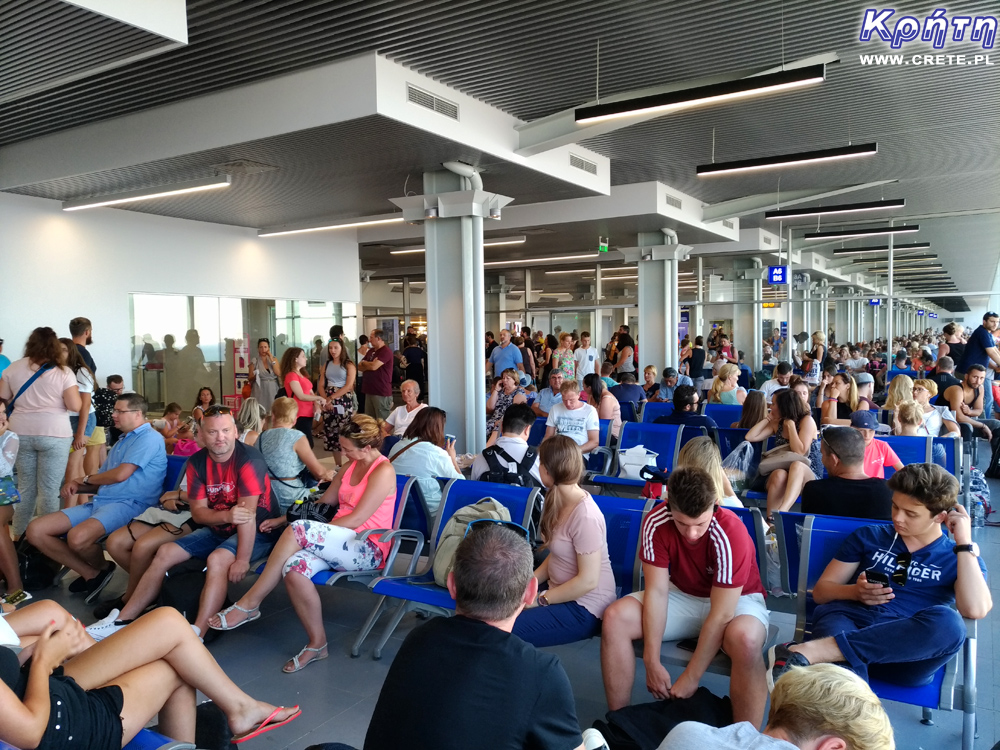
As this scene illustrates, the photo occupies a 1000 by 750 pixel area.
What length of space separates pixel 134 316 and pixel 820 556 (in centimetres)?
998

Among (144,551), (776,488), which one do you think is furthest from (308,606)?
(776,488)

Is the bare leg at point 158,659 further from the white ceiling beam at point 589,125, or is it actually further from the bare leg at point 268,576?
the white ceiling beam at point 589,125

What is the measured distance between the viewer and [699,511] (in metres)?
2.77

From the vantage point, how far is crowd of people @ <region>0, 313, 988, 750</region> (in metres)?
1.68

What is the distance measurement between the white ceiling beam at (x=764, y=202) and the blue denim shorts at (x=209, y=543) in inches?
425

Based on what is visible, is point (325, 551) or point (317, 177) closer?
point (325, 551)

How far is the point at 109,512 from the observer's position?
457 centimetres

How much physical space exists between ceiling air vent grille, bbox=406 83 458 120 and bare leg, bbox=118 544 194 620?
4.04m

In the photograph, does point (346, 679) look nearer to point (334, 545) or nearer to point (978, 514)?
point (334, 545)

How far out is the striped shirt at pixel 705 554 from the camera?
2773mm

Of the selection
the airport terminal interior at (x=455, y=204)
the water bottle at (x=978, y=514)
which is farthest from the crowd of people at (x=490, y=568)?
the water bottle at (x=978, y=514)

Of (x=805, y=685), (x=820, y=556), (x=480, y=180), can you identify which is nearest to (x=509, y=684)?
(x=805, y=685)

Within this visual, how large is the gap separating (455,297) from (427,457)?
12.2 feet

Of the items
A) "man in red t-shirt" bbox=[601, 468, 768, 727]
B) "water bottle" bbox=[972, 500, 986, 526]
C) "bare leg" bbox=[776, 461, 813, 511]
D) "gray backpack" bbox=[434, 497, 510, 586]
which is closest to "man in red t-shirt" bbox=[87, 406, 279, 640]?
"gray backpack" bbox=[434, 497, 510, 586]
